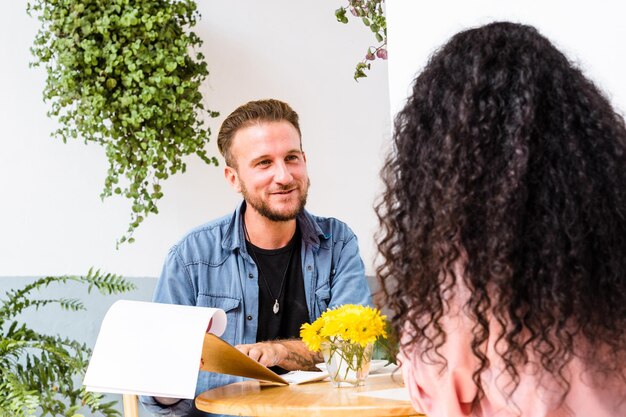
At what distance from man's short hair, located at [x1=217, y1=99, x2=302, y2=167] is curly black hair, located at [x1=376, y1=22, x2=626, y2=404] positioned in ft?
6.01

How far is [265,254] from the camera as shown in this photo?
2.82 meters

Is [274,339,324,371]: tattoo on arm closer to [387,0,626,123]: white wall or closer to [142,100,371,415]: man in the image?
[142,100,371,415]: man

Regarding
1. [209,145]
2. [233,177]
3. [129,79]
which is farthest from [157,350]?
[209,145]

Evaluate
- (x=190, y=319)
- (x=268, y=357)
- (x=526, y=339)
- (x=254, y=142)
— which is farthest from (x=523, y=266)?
(x=254, y=142)

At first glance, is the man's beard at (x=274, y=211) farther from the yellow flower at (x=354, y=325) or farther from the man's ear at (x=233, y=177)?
the yellow flower at (x=354, y=325)

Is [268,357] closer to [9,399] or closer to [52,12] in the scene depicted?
[9,399]

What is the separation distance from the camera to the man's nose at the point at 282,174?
2811 mm

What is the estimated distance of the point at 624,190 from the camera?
1.05 m

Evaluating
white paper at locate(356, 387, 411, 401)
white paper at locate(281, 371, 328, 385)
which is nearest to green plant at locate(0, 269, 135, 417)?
white paper at locate(281, 371, 328, 385)

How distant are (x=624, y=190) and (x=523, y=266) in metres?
0.15

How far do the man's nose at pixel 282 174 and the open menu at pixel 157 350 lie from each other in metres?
0.83

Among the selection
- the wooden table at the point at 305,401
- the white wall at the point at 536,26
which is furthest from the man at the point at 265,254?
the white wall at the point at 536,26

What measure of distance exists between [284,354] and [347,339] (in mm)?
395

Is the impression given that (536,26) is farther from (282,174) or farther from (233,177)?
(233,177)
